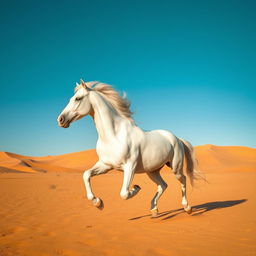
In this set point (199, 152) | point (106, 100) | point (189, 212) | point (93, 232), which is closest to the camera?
point (93, 232)

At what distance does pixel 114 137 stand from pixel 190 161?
2.97 metres

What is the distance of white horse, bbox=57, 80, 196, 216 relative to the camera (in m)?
4.47

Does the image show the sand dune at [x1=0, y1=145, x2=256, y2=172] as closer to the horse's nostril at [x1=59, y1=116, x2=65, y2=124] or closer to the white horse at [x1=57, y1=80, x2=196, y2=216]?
the white horse at [x1=57, y1=80, x2=196, y2=216]

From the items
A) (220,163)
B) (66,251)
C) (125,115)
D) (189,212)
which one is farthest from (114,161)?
(220,163)

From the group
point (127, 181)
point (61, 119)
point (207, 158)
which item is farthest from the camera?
point (207, 158)

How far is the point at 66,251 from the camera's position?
10.3 ft

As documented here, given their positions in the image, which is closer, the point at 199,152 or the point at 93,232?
the point at 93,232

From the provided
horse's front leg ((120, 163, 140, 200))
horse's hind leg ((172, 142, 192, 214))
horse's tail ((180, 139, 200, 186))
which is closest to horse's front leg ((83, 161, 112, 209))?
horse's front leg ((120, 163, 140, 200))

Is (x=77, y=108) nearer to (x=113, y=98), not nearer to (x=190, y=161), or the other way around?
(x=113, y=98)

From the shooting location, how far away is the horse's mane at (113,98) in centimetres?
510

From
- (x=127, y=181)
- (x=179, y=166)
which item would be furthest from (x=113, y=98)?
(x=179, y=166)

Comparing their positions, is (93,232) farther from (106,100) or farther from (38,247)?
(106,100)

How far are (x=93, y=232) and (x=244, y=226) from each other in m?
2.70

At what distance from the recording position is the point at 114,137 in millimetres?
4578
